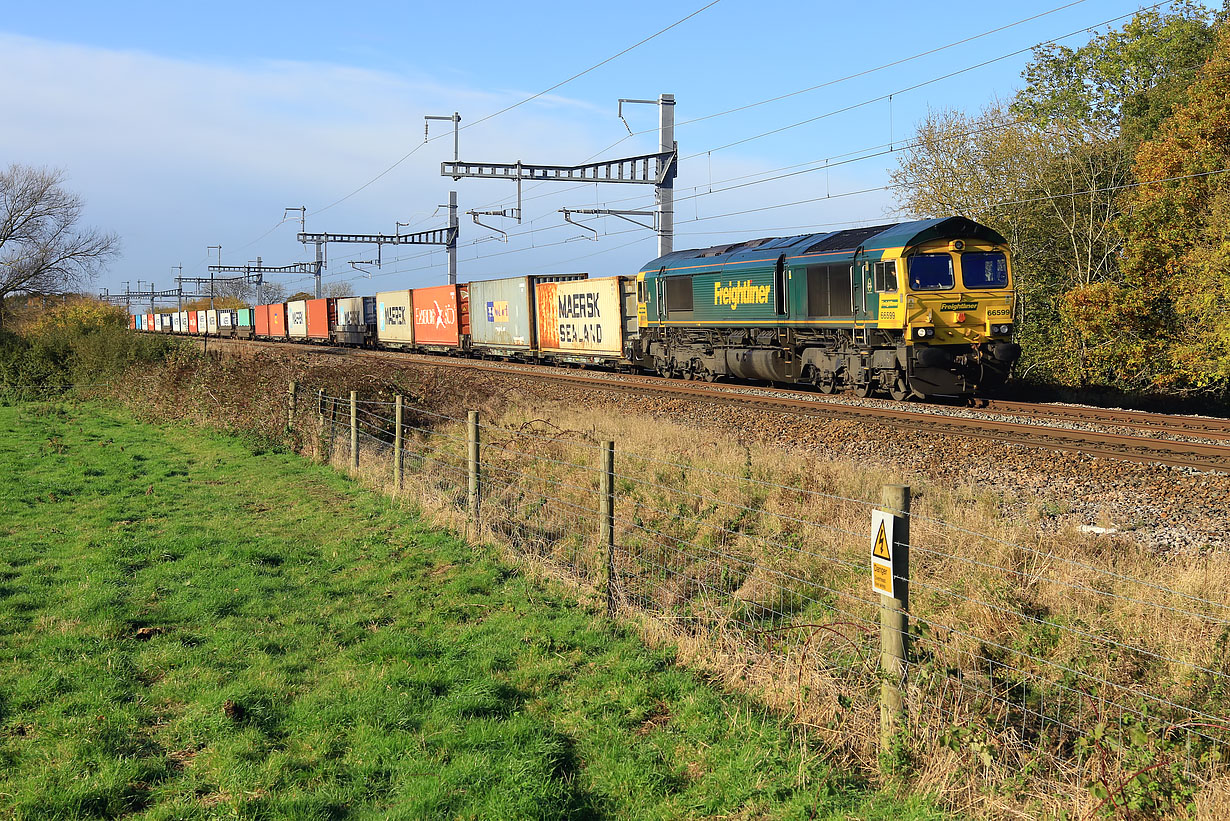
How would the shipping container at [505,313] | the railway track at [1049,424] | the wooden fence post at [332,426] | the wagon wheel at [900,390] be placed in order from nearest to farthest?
the railway track at [1049,424], the wooden fence post at [332,426], the wagon wheel at [900,390], the shipping container at [505,313]

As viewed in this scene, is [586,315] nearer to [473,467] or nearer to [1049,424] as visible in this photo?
[1049,424]

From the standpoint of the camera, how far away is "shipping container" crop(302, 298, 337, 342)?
55.8 m

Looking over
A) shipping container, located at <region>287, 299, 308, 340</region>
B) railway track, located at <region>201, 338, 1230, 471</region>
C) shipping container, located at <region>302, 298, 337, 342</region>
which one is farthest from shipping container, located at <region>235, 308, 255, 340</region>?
railway track, located at <region>201, 338, 1230, 471</region>

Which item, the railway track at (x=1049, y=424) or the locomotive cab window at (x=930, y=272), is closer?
the railway track at (x=1049, y=424)

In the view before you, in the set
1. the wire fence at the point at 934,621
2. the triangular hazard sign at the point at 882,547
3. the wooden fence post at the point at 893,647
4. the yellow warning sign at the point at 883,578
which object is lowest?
the wire fence at the point at 934,621

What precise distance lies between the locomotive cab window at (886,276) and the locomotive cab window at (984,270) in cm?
154

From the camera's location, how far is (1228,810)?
4055 mm

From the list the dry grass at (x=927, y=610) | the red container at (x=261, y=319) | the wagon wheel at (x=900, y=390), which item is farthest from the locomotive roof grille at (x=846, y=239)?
the red container at (x=261, y=319)

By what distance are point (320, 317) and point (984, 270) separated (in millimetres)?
46663

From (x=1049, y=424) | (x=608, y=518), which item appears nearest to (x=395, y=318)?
(x=1049, y=424)

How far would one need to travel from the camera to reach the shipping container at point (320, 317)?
5581cm

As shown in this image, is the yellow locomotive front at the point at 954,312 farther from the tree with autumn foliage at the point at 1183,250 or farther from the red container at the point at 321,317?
the red container at the point at 321,317

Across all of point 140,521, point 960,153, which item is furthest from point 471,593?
point 960,153

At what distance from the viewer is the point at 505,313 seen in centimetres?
3628
